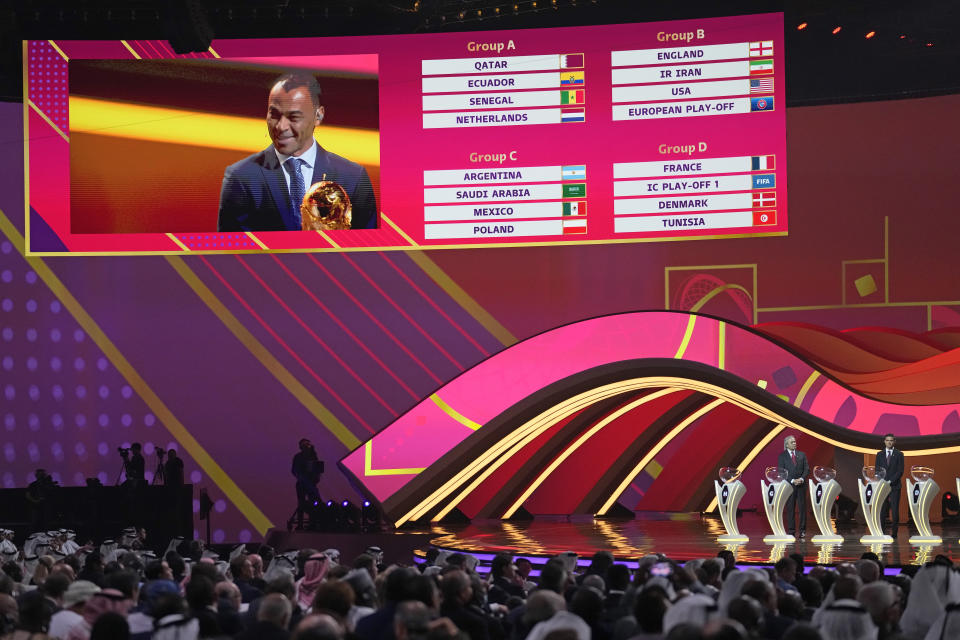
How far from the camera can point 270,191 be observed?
17.0 meters

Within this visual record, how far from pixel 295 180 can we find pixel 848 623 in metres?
13.0

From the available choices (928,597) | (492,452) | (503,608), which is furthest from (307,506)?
(928,597)

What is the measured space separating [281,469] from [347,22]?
19.9 feet

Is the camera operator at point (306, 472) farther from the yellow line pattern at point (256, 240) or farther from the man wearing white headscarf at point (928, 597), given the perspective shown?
the man wearing white headscarf at point (928, 597)

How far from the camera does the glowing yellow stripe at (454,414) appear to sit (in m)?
14.8

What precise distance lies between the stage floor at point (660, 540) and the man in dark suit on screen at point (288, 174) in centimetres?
454

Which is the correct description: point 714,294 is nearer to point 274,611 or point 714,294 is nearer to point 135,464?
point 135,464

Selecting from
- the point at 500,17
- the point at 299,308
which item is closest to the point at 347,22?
the point at 500,17

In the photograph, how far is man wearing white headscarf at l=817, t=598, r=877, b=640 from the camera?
4.91m

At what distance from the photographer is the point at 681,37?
16.3m

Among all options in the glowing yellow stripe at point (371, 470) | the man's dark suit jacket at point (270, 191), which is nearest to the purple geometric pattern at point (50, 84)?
the man's dark suit jacket at point (270, 191)

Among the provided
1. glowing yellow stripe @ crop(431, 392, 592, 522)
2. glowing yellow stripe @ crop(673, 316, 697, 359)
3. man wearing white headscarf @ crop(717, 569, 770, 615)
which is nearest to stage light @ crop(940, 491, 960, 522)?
glowing yellow stripe @ crop(673, 316, 697, 359)

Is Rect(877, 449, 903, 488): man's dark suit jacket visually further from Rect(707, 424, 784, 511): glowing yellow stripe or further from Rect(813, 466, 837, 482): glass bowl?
Rect(707, 424, 784, 511): glowing yellow stripe

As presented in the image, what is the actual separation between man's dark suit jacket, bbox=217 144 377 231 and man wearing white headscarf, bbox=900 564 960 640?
1184cm
